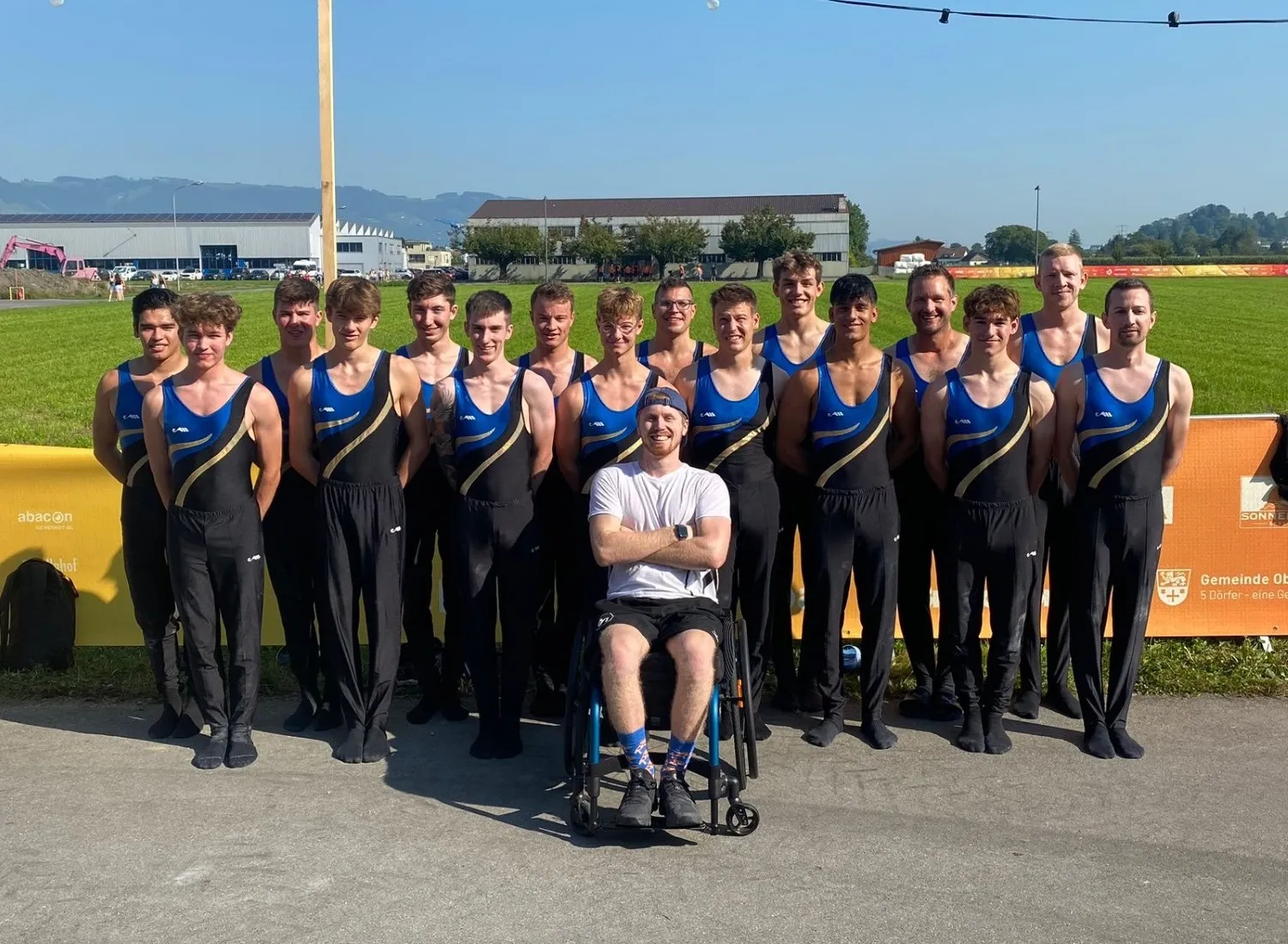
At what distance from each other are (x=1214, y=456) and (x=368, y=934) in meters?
5.06

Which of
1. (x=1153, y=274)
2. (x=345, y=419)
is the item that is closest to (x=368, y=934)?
(x=345, y=419)

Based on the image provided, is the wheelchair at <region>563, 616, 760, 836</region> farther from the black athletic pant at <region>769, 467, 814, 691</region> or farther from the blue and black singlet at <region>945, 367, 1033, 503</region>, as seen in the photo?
the blue and black singlet at <region>945, 367, 1033, 503</region>

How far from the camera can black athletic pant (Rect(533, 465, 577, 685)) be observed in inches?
212

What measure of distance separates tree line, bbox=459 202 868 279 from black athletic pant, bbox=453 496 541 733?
8963 centimetres

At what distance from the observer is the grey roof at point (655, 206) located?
11312 cm

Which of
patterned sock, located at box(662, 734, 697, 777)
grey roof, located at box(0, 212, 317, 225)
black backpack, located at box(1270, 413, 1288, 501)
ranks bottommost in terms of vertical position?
patterned sock, located at box(662, 734, 697, 777)

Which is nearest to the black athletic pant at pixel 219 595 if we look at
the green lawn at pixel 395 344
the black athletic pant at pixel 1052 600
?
the black athletic pant at pixel 1052 600

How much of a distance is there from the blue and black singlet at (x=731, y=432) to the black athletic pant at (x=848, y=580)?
0.33 m

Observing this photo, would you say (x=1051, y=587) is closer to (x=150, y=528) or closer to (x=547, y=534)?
(x=547, y=534)

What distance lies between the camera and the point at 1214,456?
632 cm

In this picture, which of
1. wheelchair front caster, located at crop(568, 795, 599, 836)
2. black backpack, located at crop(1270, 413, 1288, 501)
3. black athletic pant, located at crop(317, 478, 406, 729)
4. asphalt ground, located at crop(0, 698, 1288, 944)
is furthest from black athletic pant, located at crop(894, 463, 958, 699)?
black athletic pant, located at crop(317, 478, 406, 729)

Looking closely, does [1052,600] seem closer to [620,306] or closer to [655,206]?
[620,306]

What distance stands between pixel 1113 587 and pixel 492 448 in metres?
2.80

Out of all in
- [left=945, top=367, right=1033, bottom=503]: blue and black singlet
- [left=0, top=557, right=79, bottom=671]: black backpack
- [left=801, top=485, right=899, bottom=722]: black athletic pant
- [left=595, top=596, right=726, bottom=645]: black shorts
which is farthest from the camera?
[left=0, top=557, right=79, bottom=671]: black backpack
